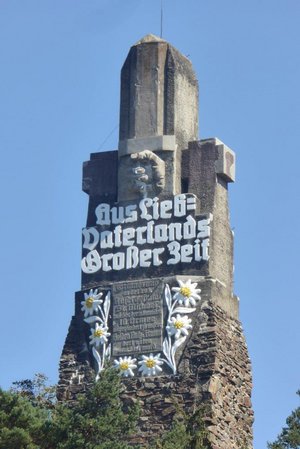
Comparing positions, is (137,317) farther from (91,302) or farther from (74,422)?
(74,422)

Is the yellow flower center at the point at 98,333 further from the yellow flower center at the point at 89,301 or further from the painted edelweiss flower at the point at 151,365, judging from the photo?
the painted edelweiss flower at the point at 151,365

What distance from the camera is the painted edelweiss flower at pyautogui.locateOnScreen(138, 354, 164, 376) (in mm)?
49781

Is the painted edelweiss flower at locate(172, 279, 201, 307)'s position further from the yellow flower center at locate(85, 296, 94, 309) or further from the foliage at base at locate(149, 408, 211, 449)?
the foliage at base at locate(149, 408, 211, 449)

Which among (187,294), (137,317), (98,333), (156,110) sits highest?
(156,110)

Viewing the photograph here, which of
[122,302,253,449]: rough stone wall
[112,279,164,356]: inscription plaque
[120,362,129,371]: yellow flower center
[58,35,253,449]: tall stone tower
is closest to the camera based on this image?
[122,302,253,449]: rough stone wall

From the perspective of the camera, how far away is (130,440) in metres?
49.4

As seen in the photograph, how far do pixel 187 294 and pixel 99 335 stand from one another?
2.10 m

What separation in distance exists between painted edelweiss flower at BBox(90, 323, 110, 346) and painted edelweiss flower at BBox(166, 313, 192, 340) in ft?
4.67

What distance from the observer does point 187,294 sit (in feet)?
164

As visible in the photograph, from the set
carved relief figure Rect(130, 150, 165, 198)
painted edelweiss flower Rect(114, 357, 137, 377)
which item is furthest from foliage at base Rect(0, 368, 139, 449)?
carved relief figure Rect(130, 150, 165, 198)

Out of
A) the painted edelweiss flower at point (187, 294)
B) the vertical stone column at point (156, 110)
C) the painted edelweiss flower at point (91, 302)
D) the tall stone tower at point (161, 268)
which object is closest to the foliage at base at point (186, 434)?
the tall stone tower at point (161, 268)

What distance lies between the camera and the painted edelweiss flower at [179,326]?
49.9 metres

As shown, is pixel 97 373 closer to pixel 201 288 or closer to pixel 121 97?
pixel 201 288

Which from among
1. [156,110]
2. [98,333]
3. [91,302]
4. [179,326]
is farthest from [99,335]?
[156,110]
